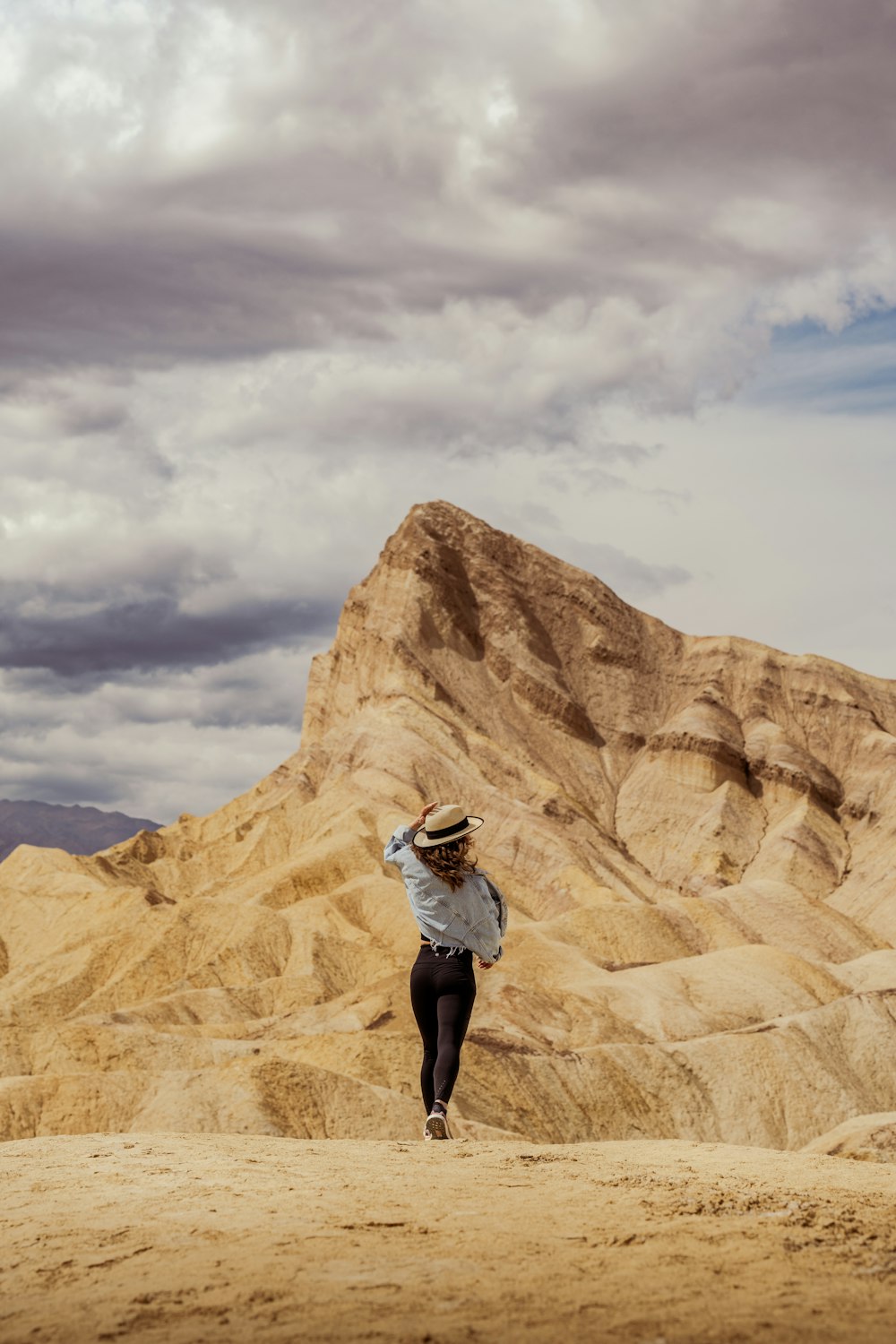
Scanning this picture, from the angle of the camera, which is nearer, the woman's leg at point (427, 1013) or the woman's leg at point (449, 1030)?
the woman's leg at point (449, 1030)

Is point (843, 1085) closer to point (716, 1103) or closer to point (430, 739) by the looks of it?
point (716, 1103)

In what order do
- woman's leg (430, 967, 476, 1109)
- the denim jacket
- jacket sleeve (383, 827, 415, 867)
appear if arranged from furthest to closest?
jacket sleeve (383, 827, 415, 867), the denim jacket, woman's leg (430, 967, 476, 1109)

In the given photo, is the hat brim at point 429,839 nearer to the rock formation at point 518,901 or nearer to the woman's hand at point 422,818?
the woman's hand at point 422,818

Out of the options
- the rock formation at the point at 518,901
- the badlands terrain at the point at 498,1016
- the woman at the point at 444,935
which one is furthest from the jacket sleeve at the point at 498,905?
the rock formation at the point at 518,901

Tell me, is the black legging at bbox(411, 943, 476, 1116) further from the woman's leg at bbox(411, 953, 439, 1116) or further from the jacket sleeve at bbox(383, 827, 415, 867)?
the jacket sleeve at bbox(383, 827, 415, 867)

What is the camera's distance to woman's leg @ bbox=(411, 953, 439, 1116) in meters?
9.96

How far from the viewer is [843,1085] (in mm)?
30578

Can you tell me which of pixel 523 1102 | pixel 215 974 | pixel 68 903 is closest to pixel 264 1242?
pixel 523 1102

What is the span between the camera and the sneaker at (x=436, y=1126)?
9836mm

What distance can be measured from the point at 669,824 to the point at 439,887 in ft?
219

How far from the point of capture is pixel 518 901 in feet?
198

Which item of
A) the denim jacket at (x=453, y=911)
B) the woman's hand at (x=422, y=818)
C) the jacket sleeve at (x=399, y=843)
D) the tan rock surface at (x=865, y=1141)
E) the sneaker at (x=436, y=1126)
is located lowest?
the tan rock surface at (x=865, y=1141)

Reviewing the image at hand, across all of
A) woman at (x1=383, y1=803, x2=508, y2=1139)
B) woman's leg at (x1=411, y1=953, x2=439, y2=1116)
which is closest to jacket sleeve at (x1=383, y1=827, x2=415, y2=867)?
woman at (x1=383, y1=803, x2=508, y2=1139)

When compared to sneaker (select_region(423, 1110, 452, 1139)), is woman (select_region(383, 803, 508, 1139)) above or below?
above
